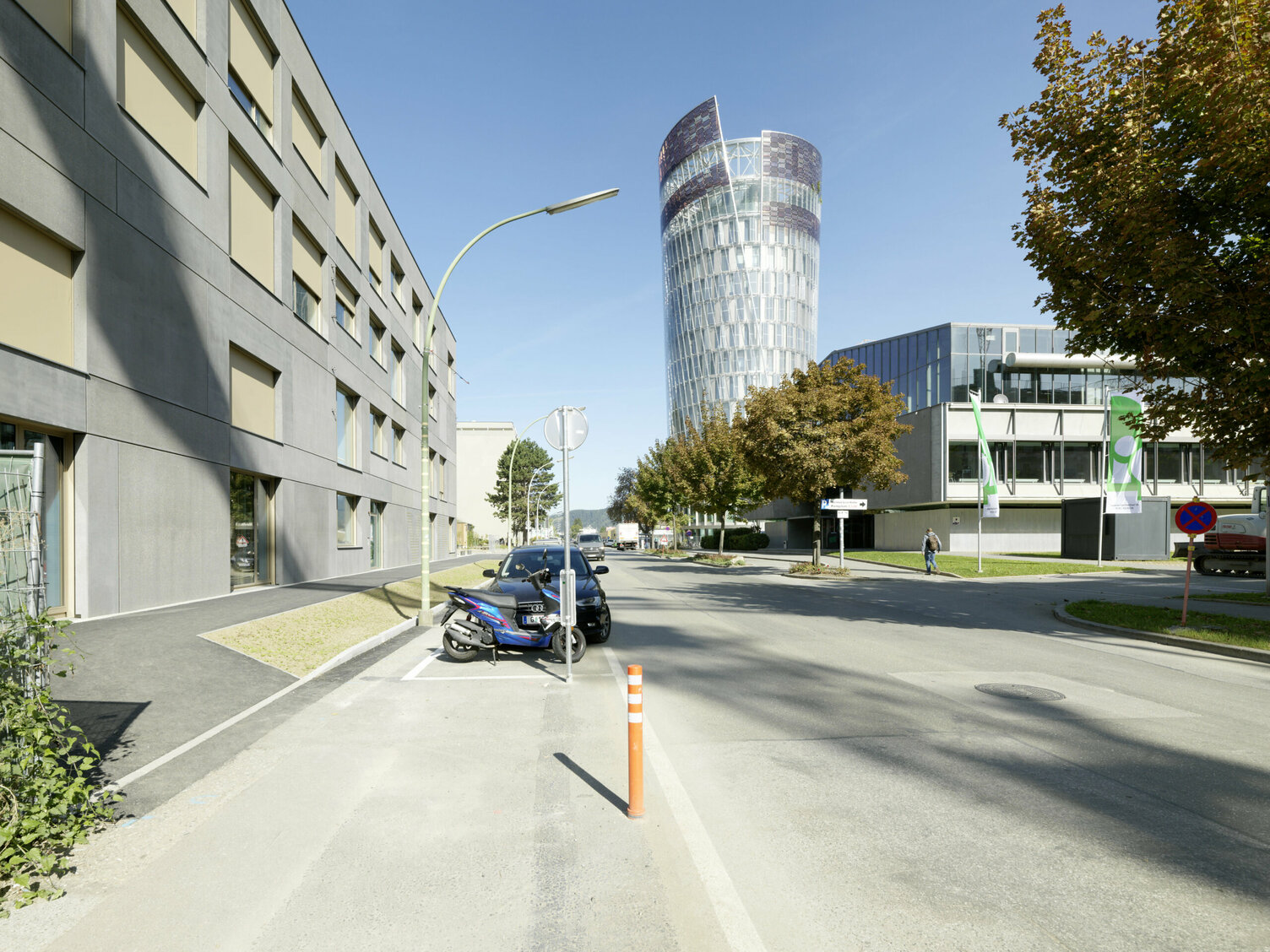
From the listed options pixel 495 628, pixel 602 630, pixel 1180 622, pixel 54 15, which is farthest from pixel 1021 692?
pixel 54 15

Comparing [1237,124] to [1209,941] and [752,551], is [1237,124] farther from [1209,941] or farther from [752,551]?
[752,551]

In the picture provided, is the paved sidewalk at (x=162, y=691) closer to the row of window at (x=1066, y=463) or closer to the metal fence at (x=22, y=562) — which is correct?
the metal fence at (x=22, y=562)

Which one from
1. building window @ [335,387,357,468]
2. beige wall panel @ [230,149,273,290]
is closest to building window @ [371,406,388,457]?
building window @ [335,387,357,468]

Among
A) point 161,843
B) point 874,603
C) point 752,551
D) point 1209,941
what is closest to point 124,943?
point 161,843

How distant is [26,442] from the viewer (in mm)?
10539

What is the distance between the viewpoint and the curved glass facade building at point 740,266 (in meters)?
112

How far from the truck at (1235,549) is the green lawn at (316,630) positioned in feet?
102

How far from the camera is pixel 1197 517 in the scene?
12.7 meters

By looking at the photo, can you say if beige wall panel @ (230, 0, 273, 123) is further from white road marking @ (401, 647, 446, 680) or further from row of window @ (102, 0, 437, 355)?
white road marking @ (401, 647, 446, 680)

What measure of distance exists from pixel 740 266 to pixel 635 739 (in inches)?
4509

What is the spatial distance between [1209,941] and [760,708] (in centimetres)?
425

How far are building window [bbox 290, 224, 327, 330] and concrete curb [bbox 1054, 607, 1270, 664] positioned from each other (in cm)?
2093

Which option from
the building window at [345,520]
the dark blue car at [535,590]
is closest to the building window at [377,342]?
the building window at [345,520]

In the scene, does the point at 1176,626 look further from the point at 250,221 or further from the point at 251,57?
the point at 251,57
